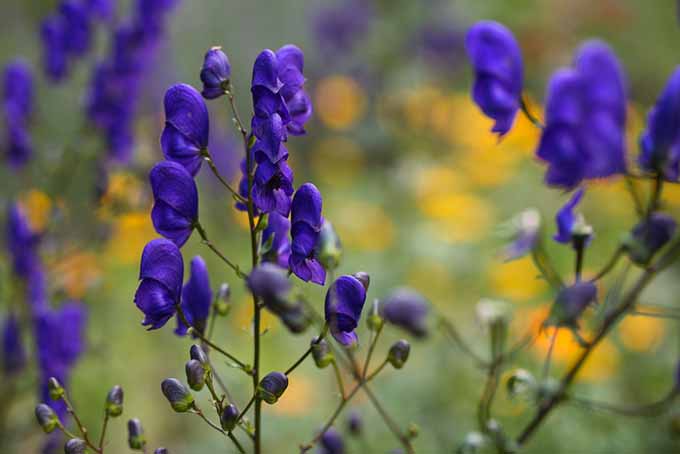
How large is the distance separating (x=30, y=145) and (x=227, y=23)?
4414 mm

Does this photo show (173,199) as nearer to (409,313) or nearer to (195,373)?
(195,373)

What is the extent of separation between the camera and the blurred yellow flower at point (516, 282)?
119 inches

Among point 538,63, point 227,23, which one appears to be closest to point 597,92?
point 538,63

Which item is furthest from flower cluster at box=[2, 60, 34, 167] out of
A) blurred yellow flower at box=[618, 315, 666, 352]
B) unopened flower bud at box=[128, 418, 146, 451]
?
blurred yellow flower at box=[618, 315, 666, 352]

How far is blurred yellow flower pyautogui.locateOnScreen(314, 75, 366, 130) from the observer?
4.65m

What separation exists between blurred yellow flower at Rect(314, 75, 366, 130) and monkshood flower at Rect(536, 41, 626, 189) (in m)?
3.47

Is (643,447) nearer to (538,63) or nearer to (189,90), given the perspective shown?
(189,90)

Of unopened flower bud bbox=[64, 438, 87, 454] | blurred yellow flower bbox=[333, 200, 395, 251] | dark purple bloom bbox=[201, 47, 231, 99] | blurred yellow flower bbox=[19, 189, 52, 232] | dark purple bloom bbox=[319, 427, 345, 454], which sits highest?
dark purple bloom bbox=[201, 47, 231, 99]

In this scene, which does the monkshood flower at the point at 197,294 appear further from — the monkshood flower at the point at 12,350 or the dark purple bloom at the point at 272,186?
the monkshood flower at the point at 12,350

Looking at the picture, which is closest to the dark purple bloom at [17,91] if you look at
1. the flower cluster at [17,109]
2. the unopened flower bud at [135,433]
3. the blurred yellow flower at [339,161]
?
the flower cluster at [17,109]

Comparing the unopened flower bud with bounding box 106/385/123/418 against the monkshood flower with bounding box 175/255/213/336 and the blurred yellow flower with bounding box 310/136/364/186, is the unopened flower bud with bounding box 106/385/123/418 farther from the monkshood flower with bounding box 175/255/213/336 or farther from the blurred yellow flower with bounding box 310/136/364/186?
the blurred yellow flower with bounding box 310/136/364/186

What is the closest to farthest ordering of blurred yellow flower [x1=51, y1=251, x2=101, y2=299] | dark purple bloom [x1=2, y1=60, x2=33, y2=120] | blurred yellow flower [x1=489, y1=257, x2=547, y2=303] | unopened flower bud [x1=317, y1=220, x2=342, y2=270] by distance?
unopened flower bud [x1=317, y1=220, x2=342, y2=270] < dark purple bloom [x1=2, y1=60, x2=33, y2=120] < blurred yellow flower [x1=51, y1=251, x2=101, y2=299] < blurred yellow flower [x1=489, y1=257, x2=547, y2=303]

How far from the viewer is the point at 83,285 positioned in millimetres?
2451

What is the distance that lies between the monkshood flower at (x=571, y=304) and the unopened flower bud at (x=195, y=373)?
0.49 m
